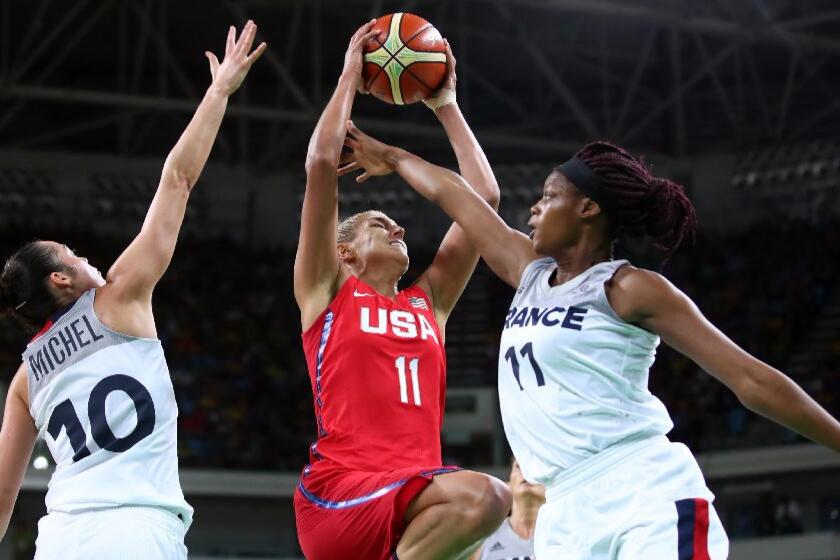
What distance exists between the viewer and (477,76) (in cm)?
2659

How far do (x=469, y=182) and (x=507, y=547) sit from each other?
261 cm

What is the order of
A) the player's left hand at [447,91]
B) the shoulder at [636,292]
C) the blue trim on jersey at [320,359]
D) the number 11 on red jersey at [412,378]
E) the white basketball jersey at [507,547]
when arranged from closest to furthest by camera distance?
the shoulder at [636,292] → the number 11 on red jersey at [412,378] → the blue trim on jersey at [320,359] → the player's left hand at [447,91] → the white basketball jersey at [507,547]

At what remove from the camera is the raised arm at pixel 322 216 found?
4.74m

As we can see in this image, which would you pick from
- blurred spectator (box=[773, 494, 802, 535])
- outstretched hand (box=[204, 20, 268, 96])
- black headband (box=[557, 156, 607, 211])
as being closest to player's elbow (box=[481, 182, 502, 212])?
black headband (box=[557, 156, 607, 211])

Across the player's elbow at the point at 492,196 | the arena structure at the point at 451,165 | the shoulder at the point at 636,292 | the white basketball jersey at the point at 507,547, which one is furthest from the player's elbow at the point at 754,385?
the arena structure at the point at 451,165

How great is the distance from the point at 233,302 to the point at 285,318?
1229mm

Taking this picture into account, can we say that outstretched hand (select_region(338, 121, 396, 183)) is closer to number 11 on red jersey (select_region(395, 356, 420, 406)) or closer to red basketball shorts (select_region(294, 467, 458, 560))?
number 11 on red jersey (select_region(395, 356, 420, 406))

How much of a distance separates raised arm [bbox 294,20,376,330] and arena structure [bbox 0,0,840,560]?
15115 millimetres

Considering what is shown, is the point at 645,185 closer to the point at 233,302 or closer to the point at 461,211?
the point at 461,211

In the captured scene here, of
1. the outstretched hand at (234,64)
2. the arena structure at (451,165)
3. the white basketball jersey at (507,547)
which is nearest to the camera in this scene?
the outstretched hand at (234,64)

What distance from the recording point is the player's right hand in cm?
509

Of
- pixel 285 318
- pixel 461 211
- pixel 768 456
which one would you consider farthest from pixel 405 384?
pixel 285 318

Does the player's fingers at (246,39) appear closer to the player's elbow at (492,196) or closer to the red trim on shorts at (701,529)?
the player's elbow at (492,196)

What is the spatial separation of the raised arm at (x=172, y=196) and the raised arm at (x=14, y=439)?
62cm
